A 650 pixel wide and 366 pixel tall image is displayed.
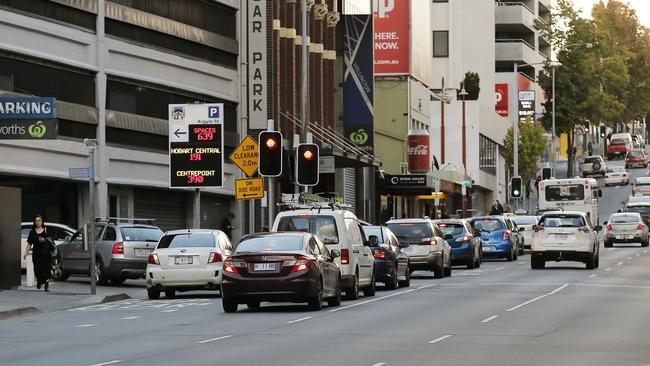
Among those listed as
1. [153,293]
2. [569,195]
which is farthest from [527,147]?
[153,293]

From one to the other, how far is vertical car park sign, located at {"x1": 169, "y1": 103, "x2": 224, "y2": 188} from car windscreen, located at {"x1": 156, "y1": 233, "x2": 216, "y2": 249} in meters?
5.38

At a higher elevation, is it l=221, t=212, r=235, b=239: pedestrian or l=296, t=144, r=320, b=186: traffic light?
l=296, t=144, r=320, b=186: traffic light

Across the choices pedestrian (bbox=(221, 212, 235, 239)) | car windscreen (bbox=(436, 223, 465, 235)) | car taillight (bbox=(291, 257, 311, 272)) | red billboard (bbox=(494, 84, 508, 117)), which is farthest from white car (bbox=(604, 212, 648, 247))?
red billboard (bbox=(494, 84, 508, 117))

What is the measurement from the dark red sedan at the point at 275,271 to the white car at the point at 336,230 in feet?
8.11

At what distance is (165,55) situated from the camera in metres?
55.0

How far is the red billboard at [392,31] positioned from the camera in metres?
82.0

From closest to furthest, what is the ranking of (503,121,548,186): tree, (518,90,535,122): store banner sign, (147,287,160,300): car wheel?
(147,287,160,300): car wheel < (503,121,548,186): tree < (518,90,535,122): store banner sign

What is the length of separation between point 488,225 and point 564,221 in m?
9.17

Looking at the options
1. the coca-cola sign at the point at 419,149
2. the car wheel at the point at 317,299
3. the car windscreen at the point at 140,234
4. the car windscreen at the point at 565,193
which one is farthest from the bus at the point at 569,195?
the car wheel at the point at 317,299

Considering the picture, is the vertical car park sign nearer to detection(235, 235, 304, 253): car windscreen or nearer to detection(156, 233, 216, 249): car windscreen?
detection(156, 233, 216, 249): car windscreen

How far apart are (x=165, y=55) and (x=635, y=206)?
34629 mm

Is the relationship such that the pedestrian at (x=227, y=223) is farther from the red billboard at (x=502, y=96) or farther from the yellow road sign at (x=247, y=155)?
the red billboard at (x=502, y=96)

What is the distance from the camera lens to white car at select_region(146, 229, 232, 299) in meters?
33.4

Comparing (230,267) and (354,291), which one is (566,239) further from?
(230,267)
